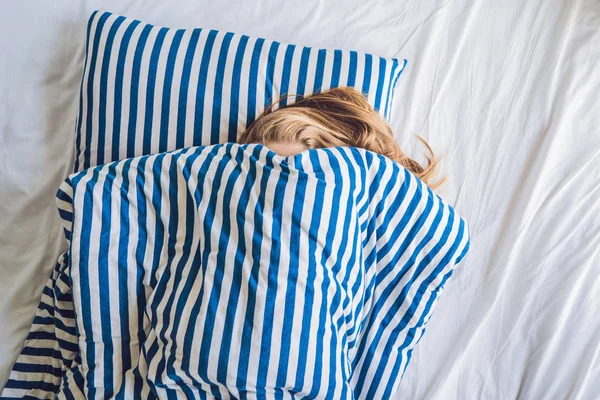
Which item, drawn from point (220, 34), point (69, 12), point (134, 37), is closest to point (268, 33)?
point (220, 34)

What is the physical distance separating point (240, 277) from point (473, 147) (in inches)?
21.1

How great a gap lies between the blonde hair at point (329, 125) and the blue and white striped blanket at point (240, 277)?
0.07m

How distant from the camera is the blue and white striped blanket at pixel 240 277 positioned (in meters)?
0.76

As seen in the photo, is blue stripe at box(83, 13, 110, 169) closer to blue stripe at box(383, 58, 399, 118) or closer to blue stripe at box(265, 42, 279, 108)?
blue stripe at box(265, 42, 279, 108)

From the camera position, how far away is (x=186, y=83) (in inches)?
38.7

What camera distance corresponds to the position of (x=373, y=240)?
0.89 metres

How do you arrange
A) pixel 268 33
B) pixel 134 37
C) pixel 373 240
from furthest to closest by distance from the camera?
pixel 268 33, pixel 134 37, pixel 373 240

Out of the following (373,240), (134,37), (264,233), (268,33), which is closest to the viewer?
(264,233)

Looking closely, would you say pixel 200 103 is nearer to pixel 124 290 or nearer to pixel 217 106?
pixel 217 106

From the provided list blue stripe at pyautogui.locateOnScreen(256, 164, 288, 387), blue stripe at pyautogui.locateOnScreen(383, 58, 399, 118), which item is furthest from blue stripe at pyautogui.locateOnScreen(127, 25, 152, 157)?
blue stripe at pyautogui.locateOnScreen(383, 58, 399, 118)

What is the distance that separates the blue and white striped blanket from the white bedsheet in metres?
0.10

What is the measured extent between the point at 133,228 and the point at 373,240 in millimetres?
381

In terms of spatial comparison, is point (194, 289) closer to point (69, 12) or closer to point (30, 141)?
point (30, 141)

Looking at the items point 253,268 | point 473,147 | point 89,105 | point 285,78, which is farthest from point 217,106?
point 473,147
